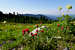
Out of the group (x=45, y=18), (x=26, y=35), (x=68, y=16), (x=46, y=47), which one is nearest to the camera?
(x=46, y=47)

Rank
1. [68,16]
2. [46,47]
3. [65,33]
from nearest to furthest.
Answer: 1. [46,47]
2. [65,33]
3. [68,16]

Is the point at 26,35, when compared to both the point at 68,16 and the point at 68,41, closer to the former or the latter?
the point at 68,41

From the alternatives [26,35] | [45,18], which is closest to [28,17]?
[45,18]

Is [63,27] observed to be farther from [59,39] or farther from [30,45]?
[30,45]

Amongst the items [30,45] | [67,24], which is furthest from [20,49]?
[67,24]

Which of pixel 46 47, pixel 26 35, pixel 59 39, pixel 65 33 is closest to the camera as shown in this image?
pixel 46 47

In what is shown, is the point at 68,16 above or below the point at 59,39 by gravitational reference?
above

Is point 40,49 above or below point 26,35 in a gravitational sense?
below

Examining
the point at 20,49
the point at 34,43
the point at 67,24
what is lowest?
the point at 20,49

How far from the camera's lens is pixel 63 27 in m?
5.86

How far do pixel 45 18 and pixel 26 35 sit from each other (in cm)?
1020

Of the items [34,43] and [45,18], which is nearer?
[34,43]

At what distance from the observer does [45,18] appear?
14.8 metres

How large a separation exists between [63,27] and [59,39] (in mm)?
767
